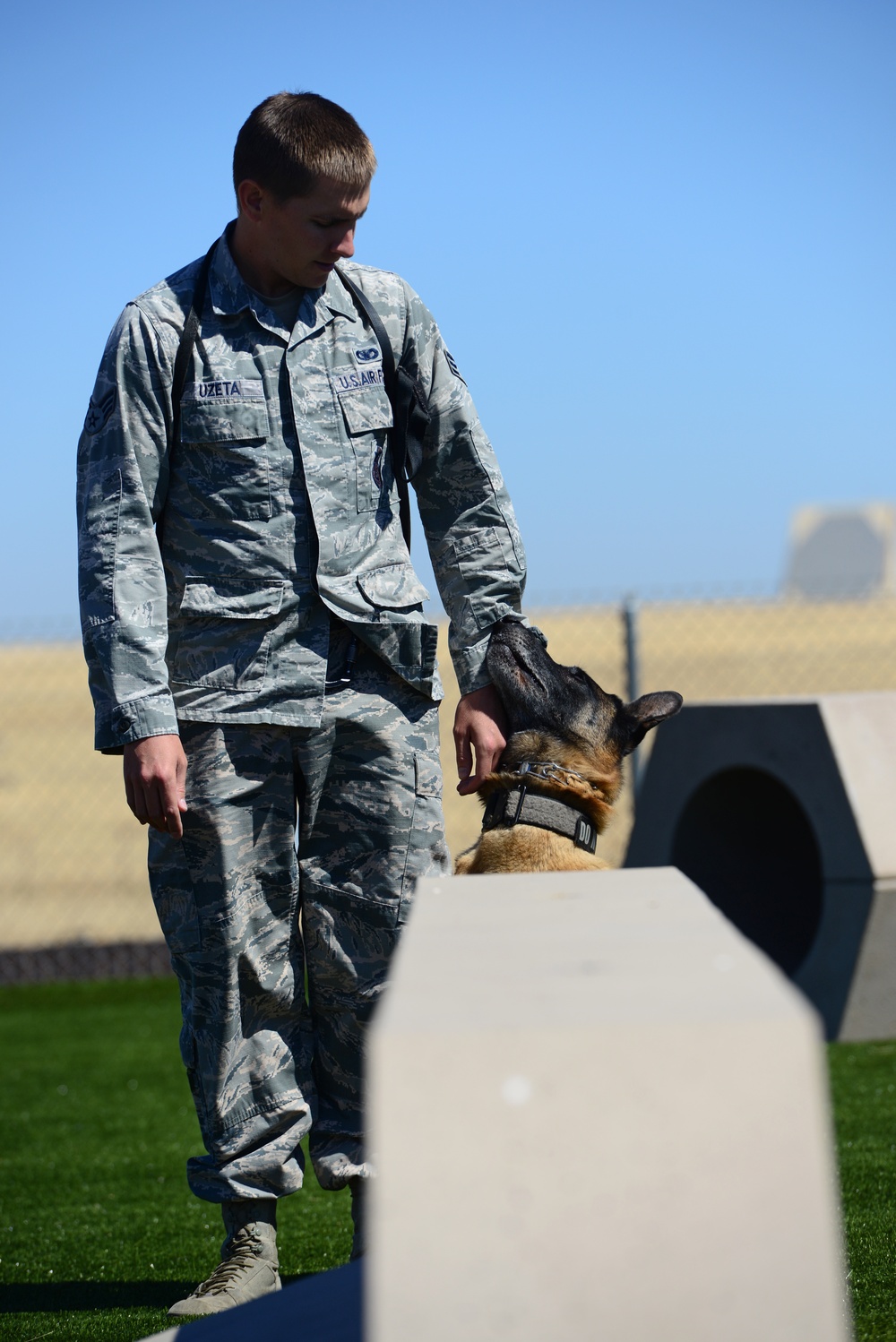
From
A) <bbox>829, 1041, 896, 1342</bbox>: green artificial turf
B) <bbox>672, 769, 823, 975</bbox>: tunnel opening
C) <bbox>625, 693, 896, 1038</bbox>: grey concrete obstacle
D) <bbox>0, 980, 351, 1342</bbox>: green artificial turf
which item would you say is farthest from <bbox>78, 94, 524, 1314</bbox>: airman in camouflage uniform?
<bbox>672, 769, 823, 975</bbox>: tunnel opening

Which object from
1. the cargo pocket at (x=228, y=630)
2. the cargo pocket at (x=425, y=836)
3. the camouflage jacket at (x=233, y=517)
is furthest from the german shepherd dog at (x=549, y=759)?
the cargo pocket at (x=228, y=630)

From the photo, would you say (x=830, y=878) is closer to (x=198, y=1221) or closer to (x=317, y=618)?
(x=198, y=1221)

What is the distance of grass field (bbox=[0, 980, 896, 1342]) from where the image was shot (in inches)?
109

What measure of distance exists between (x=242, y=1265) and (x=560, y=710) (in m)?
1.43

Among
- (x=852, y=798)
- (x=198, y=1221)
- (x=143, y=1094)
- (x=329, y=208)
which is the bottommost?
(x=143, y=1094)

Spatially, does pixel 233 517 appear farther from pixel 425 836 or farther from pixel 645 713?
pixel 645 713

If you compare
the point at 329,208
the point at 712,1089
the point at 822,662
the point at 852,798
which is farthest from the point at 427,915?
the point at 822,662

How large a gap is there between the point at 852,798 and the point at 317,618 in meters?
3.18

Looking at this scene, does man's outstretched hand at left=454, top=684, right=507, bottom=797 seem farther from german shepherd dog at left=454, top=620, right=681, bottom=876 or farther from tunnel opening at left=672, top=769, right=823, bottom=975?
tunnel opening at left=672, top=769, right=823, bottom=975

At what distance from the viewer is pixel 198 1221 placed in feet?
12.0

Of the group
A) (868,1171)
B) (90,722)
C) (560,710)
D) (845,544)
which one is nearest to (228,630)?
(560,710)

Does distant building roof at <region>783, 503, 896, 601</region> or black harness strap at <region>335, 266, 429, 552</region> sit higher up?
black harness strap at <region>335, 266, 429, 552</region>

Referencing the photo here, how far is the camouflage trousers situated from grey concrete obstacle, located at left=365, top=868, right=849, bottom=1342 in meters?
1.62

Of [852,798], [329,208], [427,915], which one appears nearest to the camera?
[427,915]
